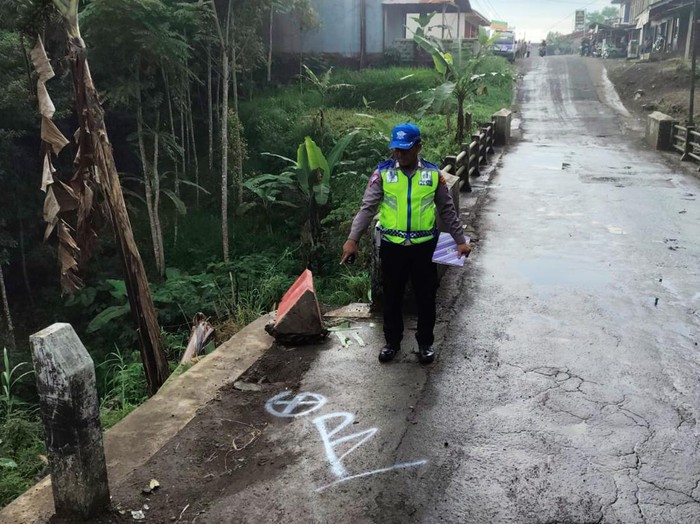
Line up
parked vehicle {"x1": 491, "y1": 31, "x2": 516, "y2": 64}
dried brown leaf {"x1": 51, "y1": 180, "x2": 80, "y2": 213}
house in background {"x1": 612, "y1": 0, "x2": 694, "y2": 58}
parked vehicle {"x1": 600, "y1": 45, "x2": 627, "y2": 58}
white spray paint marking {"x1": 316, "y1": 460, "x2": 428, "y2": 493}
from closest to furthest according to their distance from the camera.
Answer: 1. white spray paint marking {"x1": 316, "y1": 460, "x2": 428, "y2": 493}
2. dried brown leaf {"x1": 51, "y1": 180, "x2": 80, "y2": 213}
3. house in background {"x1": 612, "y1": 0, "x2": 694, "y2": 58}
4. parked vehicle {"x1": 491, "y1": 31, "x2": 516, "y2": 64}
5. parked vehicle {"x1": 600, "y1": 45, "x2": 627, "y2": 58}

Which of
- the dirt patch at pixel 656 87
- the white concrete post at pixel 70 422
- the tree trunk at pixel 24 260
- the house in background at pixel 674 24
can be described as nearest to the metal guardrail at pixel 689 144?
the dirt patch at pixel 656 87

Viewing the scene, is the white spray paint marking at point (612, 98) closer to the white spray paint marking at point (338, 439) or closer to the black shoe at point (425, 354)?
the black shoe at point (425, 354)

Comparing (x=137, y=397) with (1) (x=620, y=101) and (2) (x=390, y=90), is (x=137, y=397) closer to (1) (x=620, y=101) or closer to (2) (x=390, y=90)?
(2) (x=390, y=90)

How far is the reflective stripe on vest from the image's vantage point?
4426 mm

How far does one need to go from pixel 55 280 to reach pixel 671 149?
1778cm

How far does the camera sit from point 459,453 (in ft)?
12.1

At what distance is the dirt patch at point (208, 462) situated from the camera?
326 centimetres

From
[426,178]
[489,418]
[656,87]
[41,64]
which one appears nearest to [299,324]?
[426,178]

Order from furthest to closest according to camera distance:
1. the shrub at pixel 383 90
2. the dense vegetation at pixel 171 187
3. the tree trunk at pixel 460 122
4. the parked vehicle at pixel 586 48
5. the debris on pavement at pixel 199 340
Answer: the parked vehicle at pixel 586 48 → the shrub at pixel 383 90 → the tree trunk at pixel 460 122 → the dense vegetation at pixel 171 187 → the debris on pavement at pixel 199 340

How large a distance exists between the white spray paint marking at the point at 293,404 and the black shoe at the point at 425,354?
0.91m

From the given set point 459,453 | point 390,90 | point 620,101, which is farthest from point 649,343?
point 620,101

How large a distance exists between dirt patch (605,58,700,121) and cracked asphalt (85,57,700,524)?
734 inches

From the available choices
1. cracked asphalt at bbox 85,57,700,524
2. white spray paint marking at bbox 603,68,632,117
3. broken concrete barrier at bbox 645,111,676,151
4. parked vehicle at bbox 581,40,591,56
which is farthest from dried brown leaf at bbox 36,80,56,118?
parked vehicle at bbox 581,40,591,56

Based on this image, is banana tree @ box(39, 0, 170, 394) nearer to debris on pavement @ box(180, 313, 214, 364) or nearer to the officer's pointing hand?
debris on pavement @ box(180, 313, 214, 364)
